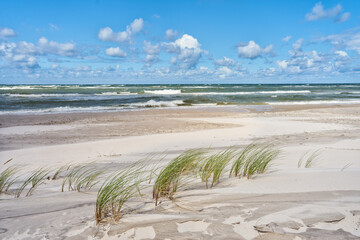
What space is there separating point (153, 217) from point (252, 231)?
842mm

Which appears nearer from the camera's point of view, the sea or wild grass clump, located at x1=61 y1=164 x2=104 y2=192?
wild grass clump, located at x1=61 y1=164 x2=104 y2=192

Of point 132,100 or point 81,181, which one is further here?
point 132,100

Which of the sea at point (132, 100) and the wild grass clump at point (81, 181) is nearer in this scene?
the wild grass clump at point (81, 181)

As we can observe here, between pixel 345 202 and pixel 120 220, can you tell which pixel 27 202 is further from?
pixel 345 202

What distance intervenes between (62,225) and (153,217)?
2.54ft

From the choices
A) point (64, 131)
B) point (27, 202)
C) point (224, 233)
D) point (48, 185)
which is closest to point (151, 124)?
point (64, 131)

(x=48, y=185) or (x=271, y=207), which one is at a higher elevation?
(x=271, y=207)

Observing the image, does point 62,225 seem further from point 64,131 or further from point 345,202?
point 64,131

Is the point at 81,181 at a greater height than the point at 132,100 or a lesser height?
lesser

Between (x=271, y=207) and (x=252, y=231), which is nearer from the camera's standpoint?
(x=252, y=231)

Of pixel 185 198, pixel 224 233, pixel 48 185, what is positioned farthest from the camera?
pixel 48 185

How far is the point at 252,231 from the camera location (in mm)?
2166

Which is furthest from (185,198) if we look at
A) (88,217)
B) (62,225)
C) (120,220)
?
(62,225)

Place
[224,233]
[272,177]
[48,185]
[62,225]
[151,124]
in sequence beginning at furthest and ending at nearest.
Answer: [151,124] → [48,185] → [272,177] → [62,225] → [224,233]
